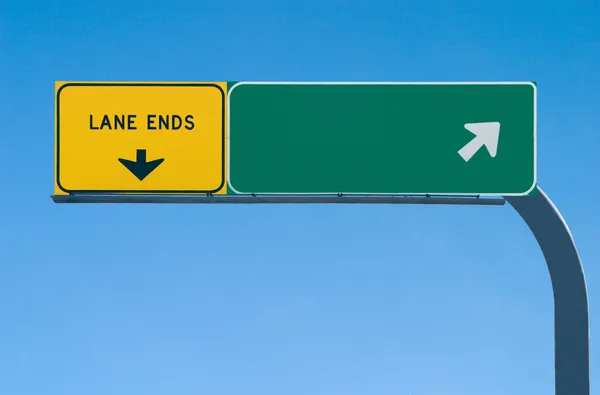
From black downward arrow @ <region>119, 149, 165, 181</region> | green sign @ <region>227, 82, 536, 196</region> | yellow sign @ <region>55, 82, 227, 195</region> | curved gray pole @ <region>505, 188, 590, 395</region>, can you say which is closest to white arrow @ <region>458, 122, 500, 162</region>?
green sign @ <region>227, 82, 536, 196</region>

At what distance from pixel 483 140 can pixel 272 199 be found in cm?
226

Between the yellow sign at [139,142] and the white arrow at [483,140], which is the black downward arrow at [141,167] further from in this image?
the white arrow at [483,140]

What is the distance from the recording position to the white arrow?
1041cm

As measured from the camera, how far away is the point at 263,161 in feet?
34.3

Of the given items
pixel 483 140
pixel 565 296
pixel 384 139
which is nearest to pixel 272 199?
pixel 384 139

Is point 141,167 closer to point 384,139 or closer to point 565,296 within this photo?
point 384,139

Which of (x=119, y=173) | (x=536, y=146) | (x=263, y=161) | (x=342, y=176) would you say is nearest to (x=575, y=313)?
(x=536, y=146)

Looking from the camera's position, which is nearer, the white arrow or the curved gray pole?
the curved gray pole

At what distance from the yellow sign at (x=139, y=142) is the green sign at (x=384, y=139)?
0.23 m

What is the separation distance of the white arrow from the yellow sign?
2.52 meters

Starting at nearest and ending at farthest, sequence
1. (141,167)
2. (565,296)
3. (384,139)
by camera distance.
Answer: (565,296)
(141,167)
(384,139)

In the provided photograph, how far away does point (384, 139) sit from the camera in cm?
1054

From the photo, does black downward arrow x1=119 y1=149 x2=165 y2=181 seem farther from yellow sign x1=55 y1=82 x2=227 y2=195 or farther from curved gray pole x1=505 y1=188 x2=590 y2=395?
curved gray pole x1=505 y1=188 x2=590 y2=395

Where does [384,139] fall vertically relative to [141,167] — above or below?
above
